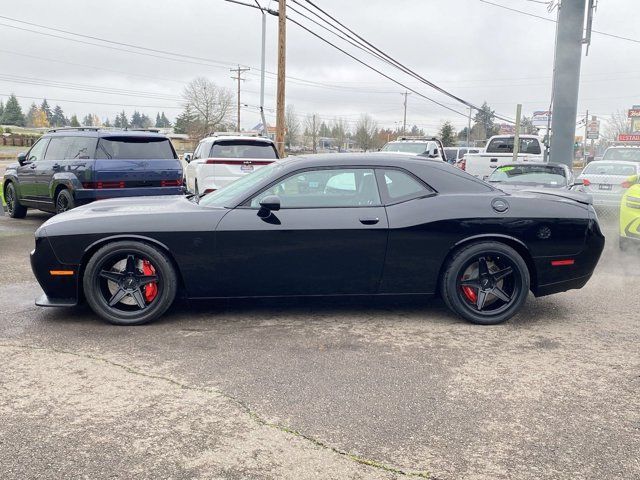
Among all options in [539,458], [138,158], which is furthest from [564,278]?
[138,158]

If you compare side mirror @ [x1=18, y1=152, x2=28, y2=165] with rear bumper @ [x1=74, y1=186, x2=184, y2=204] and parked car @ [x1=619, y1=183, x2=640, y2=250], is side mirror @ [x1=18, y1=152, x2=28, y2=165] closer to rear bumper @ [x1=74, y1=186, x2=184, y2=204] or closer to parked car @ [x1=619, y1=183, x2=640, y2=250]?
rear bumper @ [x1=74, y1=186, x2=184, y2=204]

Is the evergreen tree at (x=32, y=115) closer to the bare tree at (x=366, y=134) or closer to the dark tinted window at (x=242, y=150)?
the bare tree at (x=366, y=134)

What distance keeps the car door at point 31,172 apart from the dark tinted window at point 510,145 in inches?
577

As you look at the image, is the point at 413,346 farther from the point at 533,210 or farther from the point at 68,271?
the point at 68,271

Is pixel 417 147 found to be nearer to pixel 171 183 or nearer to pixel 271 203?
pixel 171 183

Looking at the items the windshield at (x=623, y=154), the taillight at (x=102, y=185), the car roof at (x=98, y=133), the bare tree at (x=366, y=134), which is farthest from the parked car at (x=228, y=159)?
the bare tree at (x=366, y=134)

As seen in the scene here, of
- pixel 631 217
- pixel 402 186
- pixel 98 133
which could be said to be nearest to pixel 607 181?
pixel 631 217

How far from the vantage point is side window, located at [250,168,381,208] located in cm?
491

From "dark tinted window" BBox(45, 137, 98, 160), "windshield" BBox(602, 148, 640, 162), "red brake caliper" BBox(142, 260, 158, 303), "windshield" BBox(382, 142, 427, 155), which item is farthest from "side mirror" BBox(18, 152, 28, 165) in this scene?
"windshield" BBox(602, 148, 640, 162)

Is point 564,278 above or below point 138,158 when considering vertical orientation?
below

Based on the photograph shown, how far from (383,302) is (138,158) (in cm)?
587

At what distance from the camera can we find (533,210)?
5.00m

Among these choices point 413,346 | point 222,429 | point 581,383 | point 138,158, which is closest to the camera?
point 222,429

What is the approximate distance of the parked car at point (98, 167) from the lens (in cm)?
945
